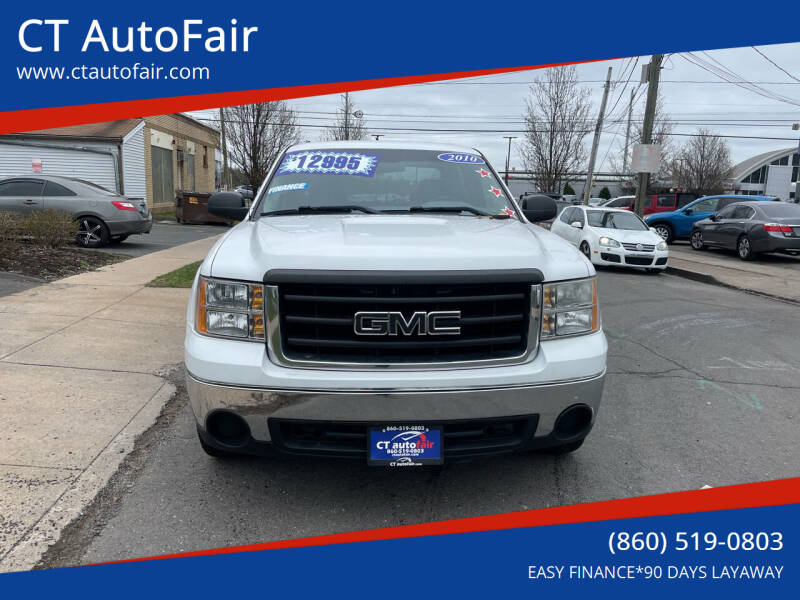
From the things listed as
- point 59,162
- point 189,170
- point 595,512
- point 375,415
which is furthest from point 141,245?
point 189,170

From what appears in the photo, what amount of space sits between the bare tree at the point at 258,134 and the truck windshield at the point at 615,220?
574 inches

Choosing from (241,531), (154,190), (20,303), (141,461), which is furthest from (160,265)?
(154,190)

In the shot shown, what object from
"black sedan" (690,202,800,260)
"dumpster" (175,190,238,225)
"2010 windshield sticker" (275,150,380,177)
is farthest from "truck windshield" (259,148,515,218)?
"dumpster" (175,190,238,225)

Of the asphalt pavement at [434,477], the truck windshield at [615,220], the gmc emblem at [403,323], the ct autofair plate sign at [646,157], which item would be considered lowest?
the asphalt pavement at [434,477]

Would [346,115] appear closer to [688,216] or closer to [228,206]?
[688,216]

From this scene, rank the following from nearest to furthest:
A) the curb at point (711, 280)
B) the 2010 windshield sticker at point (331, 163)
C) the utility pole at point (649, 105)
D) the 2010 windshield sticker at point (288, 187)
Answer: the 2010 windshield sticker at point (288, 187), the 2010 windshield sticker at point (331, 163), the curb at point (711, 280), the utility pole at point (649, 105)

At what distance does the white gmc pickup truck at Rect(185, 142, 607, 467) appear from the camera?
2.67m

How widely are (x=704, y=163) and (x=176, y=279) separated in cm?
4551

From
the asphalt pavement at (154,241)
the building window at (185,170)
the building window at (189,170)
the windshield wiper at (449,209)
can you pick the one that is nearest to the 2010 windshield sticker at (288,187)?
the windshield wiper at (449,209)

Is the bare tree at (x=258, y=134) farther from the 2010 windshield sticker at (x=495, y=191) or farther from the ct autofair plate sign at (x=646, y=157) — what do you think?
Result: the 2010 windshield sticker at (x=495, y=191)

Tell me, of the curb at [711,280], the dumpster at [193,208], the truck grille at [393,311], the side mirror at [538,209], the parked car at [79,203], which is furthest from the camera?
the dumpster at [193,208]

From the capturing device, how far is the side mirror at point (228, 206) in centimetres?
462

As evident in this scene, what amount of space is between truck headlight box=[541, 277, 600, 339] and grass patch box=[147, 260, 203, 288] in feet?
22.1

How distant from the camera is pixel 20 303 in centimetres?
691
